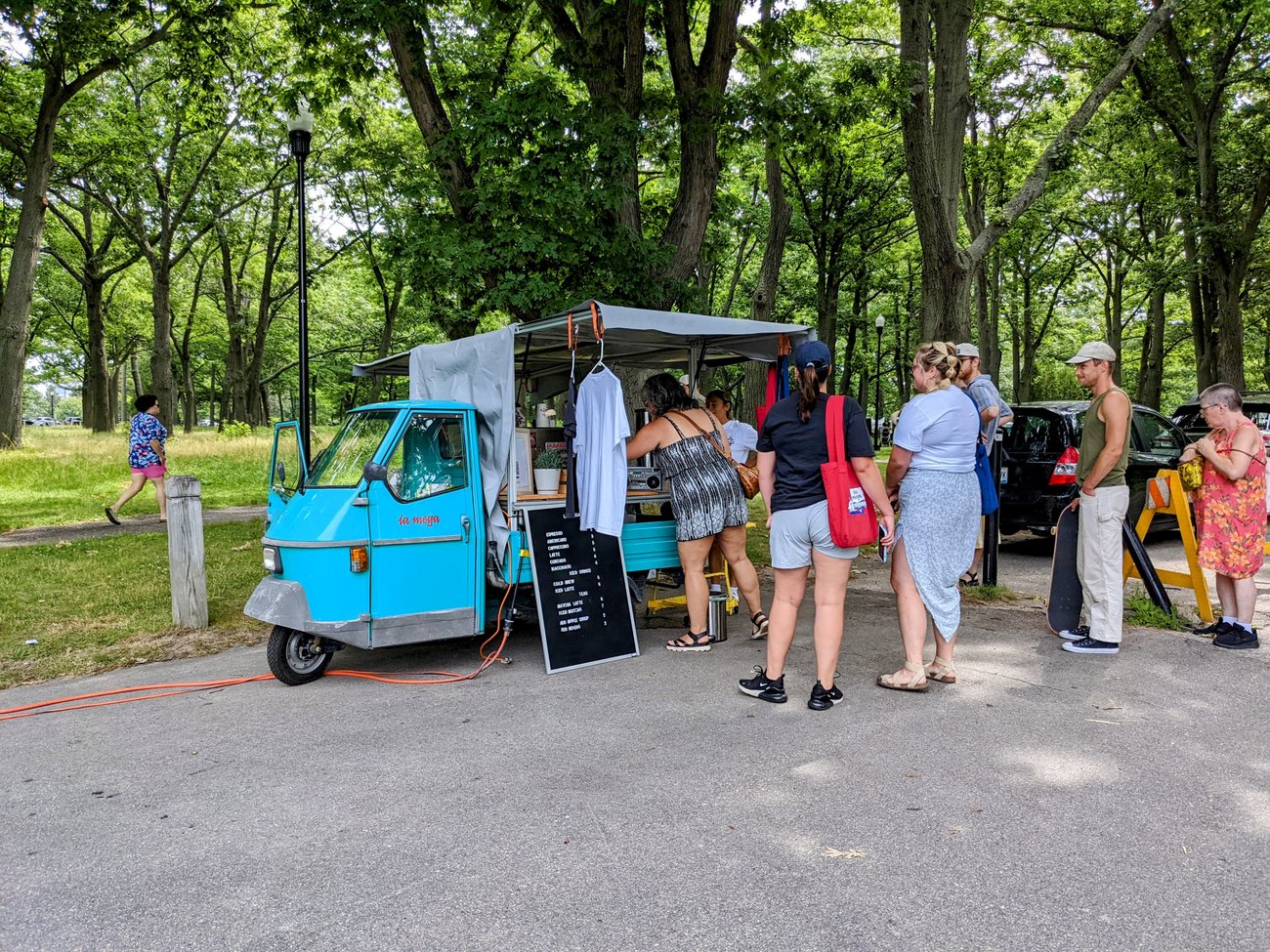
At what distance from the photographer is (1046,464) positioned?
935 cm

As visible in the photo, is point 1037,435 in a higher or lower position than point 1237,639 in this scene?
higher

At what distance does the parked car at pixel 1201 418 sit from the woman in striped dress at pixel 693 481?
9067mm

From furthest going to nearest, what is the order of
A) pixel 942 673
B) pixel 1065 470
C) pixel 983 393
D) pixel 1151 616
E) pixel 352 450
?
pixel 1065 470, pixel 983 393, pixel 1151 616, pixel 352 450, pixel 942 673

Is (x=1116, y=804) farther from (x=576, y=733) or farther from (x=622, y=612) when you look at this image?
(x=622, y=612)

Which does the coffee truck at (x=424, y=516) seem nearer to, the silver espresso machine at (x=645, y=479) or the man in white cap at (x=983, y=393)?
the silver espresso machine at (x=645, y=479)

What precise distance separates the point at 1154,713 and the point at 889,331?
119 ft

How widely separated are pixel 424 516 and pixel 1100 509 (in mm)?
4499

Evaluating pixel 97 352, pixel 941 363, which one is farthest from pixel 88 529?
pixel 97 352

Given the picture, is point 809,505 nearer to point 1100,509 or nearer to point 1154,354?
point 1100,509

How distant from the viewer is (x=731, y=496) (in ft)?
19.9

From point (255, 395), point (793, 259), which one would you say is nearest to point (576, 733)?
point (793, 259)

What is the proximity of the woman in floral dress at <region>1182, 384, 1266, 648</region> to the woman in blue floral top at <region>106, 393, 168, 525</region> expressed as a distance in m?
11.7

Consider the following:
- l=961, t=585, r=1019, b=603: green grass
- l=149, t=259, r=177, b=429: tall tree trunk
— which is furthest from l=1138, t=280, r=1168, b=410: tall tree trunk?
l=149, t=259, r=177, b=429: tall tree trunk

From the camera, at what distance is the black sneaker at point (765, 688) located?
4836mm
